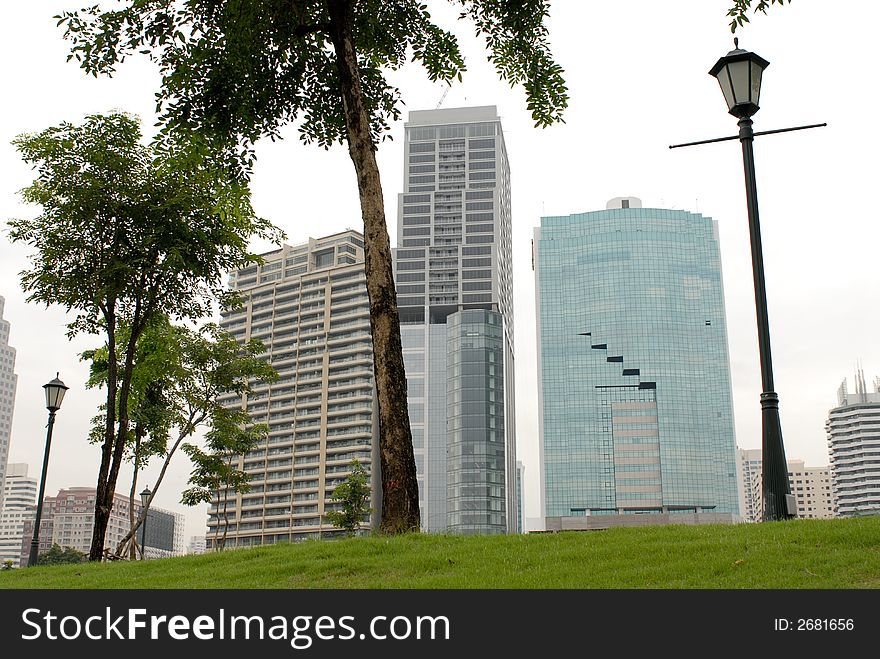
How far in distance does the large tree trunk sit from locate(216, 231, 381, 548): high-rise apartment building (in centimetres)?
14404

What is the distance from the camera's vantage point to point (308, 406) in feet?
545

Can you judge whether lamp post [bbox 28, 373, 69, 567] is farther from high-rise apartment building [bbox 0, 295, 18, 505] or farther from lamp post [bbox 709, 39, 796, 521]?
high-rise apartment building [bbox 0, 295, 18, 505]

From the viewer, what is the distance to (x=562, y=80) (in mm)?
14758

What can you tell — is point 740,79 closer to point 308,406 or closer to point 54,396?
point 54,396

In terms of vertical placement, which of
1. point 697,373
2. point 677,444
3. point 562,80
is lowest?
point 562,80

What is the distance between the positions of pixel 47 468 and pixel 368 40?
13845mm

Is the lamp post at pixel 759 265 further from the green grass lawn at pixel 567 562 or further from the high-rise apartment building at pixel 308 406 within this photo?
the high-rise apartment building at pixel 308 406

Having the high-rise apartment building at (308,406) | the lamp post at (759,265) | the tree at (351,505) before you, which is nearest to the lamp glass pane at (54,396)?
the lamp post at (759,265)

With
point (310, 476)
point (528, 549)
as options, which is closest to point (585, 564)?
point (528, 549)

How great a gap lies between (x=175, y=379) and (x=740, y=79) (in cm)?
2251

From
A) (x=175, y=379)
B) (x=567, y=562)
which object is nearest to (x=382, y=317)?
(x=567, y=562)

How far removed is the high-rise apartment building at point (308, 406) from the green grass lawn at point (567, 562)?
146631 mm
